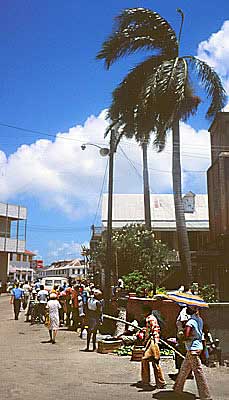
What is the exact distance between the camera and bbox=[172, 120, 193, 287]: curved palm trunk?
2008 cm

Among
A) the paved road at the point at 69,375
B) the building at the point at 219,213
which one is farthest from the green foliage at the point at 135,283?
the paved road at the point at 69,375

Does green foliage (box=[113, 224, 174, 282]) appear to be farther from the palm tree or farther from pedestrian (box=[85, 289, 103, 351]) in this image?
pedestrian (box=[85, 289, 103, 351])

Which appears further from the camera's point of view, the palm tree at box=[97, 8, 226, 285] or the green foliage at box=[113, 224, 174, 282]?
the green foliage at box=[113, 224, 174, 282]

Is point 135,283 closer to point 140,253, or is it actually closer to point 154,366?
point 140,253

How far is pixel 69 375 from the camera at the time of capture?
10.8m

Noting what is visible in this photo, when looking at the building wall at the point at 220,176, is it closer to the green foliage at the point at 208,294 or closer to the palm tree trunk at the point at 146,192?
the palm tree trunk at the point at 146,192

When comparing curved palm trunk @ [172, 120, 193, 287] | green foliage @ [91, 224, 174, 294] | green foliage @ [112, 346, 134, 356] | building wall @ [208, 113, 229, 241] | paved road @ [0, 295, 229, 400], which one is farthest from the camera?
building wall @ [208, 113, 229, 241]

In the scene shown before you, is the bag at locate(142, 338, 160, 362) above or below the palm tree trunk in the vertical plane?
below

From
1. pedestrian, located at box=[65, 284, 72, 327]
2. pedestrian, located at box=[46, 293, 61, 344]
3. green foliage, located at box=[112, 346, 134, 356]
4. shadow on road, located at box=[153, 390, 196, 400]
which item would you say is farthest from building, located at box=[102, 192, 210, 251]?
shadow on road, located at box=[153, 390, 196, 400]

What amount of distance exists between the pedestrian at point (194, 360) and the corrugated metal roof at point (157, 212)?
2841 centimetres

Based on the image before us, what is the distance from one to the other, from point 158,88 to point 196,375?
13632mm

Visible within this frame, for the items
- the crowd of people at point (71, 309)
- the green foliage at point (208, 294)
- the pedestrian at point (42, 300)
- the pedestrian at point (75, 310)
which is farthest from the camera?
the pedestrian at point (42, 300)

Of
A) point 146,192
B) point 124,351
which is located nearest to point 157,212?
point 146,192

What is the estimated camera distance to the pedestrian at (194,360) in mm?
8766
